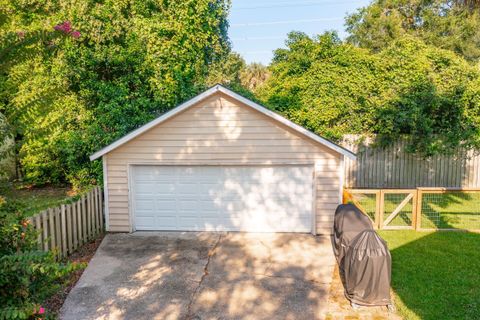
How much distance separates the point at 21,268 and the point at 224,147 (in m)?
6.81

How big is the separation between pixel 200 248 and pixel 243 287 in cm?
222

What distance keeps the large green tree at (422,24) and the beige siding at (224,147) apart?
1927 centimetres

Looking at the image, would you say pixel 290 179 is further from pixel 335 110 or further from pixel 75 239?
pixel 335 110

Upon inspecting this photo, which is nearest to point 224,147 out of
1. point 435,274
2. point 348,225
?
point 348,225

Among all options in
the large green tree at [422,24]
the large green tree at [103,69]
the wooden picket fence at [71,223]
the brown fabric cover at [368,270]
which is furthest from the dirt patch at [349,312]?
the large green tree at [422,24]

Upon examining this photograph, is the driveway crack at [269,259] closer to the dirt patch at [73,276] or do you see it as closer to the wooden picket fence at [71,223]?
the dirt patch at [73,276]

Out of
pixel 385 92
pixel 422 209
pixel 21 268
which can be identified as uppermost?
pixel 385 92

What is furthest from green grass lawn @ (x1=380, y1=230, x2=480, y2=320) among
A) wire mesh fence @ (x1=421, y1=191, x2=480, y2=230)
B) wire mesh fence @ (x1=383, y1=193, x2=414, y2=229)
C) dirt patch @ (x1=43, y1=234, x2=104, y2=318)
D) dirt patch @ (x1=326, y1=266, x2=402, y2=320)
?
dirt patch @ (x1=43, y1=234, x2=104, y2=318)

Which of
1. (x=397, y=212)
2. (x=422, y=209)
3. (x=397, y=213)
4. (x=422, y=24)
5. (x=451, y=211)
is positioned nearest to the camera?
(x=397, y=212)

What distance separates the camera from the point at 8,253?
376cm

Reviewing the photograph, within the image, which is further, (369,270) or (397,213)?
(397,213)

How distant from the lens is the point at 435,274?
7.26m

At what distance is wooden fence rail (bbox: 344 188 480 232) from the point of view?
9820 millimetres

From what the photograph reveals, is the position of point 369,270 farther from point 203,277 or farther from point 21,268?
point 21,268
